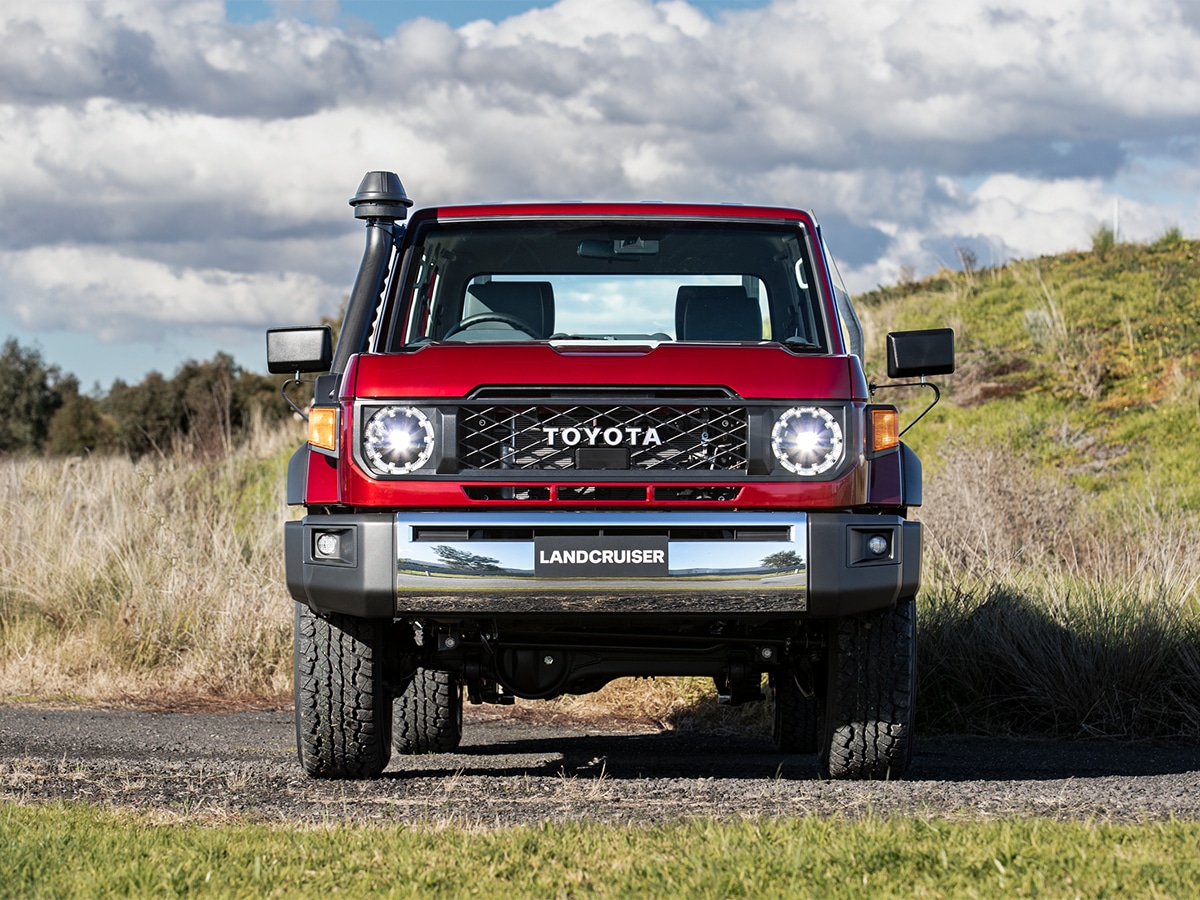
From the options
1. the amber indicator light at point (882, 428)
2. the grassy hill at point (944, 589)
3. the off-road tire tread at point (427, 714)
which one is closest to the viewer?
the amber indicator light at point (882, 428)

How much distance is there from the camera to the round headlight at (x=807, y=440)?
203 inches

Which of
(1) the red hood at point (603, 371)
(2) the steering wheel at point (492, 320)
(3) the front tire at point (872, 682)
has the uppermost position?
(2) the steering wheel at point (492, 320)

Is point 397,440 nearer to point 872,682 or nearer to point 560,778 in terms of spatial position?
point 560,778

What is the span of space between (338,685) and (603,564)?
1223mm

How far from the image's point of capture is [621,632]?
5594 millimetres

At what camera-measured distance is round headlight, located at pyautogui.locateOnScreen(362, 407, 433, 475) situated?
515 cm

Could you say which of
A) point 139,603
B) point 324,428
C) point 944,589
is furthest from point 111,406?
point 324,428

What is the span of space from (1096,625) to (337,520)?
4967 mm

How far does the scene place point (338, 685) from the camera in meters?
5.52

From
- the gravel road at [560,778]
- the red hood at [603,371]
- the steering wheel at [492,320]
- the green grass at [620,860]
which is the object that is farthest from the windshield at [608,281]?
the green grass at [620,860]

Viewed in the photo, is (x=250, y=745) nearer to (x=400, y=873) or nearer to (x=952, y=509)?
(x=400, y=873)

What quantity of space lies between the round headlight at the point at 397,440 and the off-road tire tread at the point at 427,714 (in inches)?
88.7

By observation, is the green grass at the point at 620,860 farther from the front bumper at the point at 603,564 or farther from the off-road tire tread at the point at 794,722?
A: the off-road tire tread at the point at 794,722

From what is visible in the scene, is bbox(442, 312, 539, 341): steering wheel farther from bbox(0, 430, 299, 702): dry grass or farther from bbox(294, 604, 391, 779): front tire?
bbox(0, 430, 299, 702): dry grass
